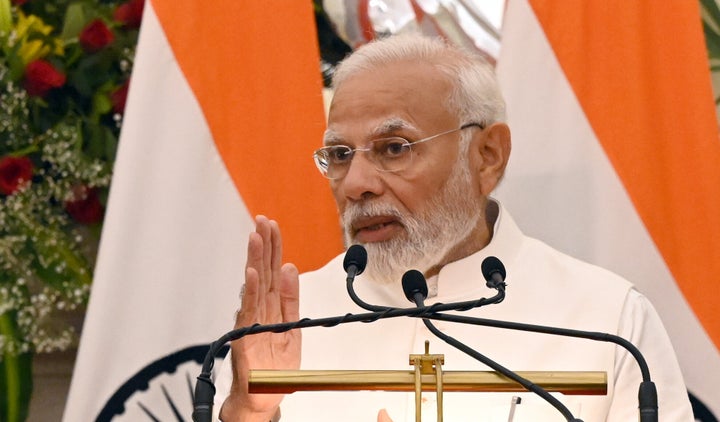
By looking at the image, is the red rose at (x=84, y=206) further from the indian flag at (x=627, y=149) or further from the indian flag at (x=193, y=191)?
the indian flag at (x=627, y=149)

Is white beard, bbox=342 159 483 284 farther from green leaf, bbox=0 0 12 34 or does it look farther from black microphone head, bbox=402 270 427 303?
green leaf, bbox=0 0 12 34

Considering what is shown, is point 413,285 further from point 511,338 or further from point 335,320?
point 511,338

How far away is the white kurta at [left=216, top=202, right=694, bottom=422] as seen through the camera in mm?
2770

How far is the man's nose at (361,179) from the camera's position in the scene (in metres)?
2.96

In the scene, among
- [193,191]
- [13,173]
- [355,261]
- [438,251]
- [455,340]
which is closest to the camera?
[455,340]

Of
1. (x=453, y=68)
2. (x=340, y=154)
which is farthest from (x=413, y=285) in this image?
(x=453, y=68)

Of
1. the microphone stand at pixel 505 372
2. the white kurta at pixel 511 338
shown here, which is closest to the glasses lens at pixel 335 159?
the white kurta at pixel 511 338

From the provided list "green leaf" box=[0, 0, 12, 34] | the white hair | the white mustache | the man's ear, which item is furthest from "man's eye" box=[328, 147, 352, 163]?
"green leaf" box=[0, 0, 12, 34]

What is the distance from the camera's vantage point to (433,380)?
188cm

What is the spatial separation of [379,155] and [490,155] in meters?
0.37

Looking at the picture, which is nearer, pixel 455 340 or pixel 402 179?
pixel 455 340

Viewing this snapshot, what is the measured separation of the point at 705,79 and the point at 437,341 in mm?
1122

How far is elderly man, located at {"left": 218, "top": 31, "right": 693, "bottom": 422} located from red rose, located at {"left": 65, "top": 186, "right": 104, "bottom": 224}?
2.99ft

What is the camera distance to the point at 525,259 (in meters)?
3.18
